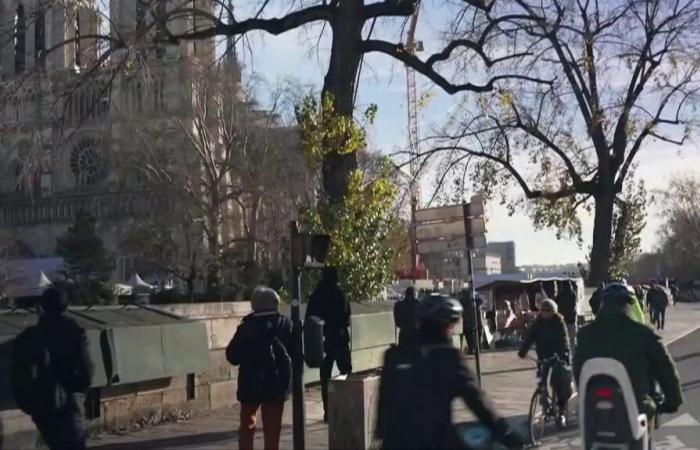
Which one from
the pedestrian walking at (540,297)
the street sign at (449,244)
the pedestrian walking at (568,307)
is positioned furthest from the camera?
the pedestrian walking at (568,307)

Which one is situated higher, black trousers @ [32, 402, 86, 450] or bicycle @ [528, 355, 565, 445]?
black trousers @ [32, 402, 86, 450]

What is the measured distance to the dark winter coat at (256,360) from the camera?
8383 millimetres

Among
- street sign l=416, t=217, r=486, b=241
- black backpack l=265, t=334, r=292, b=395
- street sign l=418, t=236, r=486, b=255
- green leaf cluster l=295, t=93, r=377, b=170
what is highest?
green leaf cluster l=295, t=93, r=377, b=170

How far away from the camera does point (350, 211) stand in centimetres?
1644

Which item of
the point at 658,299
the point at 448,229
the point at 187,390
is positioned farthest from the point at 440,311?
the point at 658,299

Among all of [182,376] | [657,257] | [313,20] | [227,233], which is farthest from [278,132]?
[657,257]

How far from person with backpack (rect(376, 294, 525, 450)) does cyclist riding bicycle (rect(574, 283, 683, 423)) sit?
1669 millimetres

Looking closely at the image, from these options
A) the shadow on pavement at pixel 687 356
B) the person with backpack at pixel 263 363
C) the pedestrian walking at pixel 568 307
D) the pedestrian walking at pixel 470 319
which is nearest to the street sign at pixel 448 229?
the pedestrian walking at pixel 470 319

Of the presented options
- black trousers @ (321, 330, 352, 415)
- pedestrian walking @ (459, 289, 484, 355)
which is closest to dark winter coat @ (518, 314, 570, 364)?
black trousers @ (321, 330, 352, 415)

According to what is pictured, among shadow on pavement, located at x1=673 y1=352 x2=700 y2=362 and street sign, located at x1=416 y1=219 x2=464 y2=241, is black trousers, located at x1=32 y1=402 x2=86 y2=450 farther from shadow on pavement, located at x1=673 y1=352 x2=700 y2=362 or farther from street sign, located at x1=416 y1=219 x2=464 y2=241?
shadow on pavement, located at x1=673 y1=352 x2=700 y2=362

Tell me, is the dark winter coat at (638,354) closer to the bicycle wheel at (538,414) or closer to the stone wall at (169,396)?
the bicycle wheel at (538,414)

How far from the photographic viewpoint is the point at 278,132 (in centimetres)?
4628

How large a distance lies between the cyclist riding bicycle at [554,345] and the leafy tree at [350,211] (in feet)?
16.5

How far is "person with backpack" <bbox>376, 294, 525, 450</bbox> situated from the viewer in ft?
15.8
